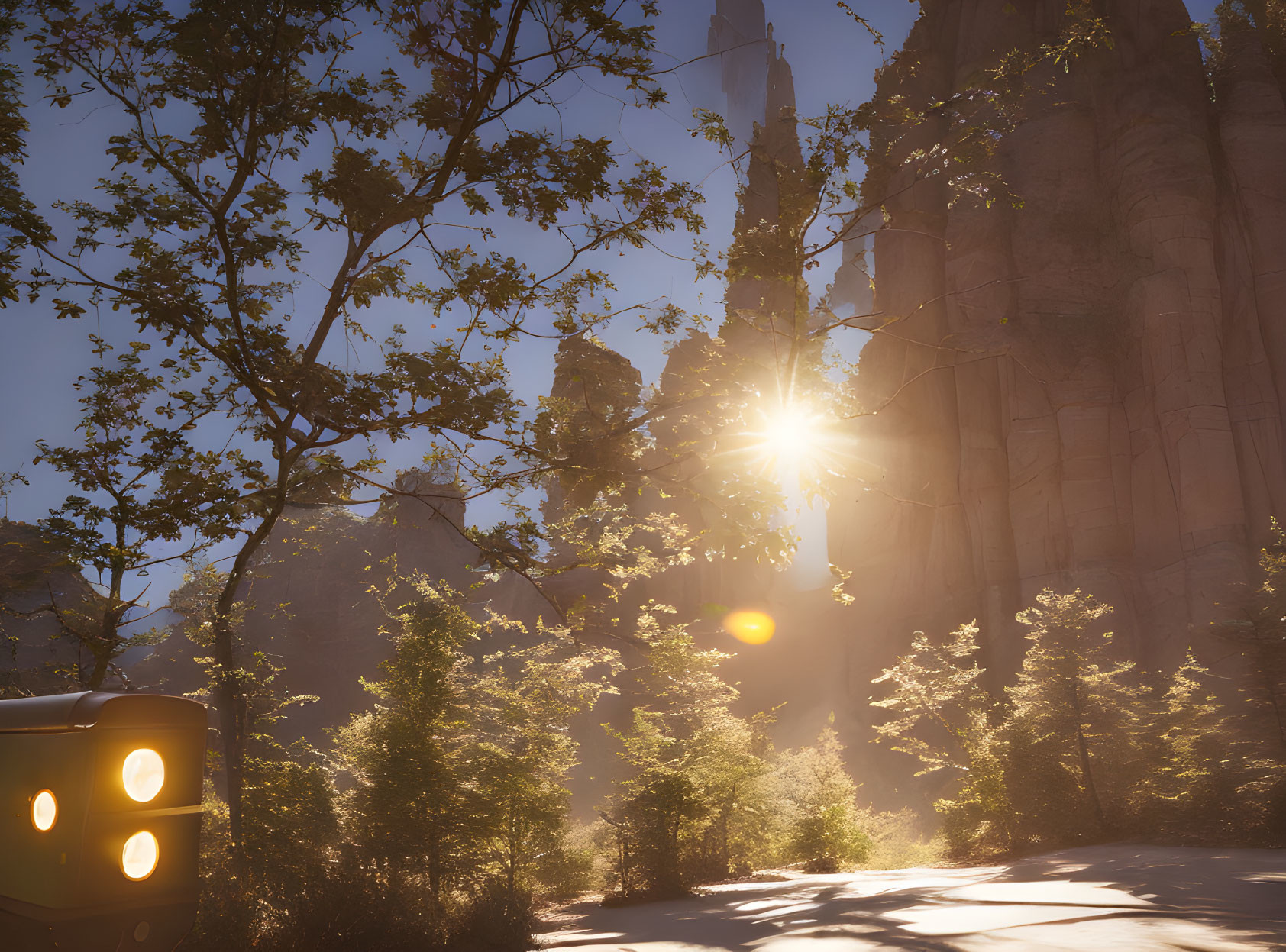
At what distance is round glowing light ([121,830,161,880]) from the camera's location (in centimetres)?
211

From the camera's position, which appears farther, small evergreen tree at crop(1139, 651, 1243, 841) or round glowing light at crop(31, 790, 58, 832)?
small evergreen tree at crop(1139, 651, 1243, 841)

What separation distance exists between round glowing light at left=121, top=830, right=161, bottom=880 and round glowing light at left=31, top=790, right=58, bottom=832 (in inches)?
9.0

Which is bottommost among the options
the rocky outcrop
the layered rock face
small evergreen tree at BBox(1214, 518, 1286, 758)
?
small evergreen tree at BBox(1214, 518, 1286, 758)

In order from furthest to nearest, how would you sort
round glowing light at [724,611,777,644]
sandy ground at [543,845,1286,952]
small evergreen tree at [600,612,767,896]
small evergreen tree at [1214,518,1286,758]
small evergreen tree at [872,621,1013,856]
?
round glowing light at [724,611,777,644] → small evergreen tree at [872,621,1013,856] → small evergreen tree at [1214,518,1286,758] → small evergreen tree at [600,612,767,896] → sandy ground at [543,845,1286,952]

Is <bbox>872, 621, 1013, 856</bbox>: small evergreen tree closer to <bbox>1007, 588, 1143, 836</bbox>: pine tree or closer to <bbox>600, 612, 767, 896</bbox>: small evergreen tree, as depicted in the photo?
<bbox>1007, 588, 1143, 836</bbox>: pine tree

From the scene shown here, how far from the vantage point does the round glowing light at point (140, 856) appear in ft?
6.91

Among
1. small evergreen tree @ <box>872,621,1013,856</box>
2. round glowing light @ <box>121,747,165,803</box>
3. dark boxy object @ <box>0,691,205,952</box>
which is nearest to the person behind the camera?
dark boxy object @ <box>0,691,205,952</box>

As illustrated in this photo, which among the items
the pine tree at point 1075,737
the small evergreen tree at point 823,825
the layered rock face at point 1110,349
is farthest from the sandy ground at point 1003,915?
the layered rock face at point 1110,349

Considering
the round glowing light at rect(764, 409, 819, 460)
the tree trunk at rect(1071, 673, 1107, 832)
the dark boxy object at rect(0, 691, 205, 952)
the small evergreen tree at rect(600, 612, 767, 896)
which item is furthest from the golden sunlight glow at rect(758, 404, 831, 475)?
the tree trunk at rect(1071, 673, 1107, 832)

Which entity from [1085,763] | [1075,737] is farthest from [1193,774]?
[1075,737]

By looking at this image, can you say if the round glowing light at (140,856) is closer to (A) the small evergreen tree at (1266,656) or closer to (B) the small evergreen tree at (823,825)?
(B) the small evergreen tree at (823,825)

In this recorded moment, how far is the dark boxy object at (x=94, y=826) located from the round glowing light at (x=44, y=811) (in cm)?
1

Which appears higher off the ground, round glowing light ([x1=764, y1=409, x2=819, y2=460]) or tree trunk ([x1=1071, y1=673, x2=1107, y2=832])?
round glowing light ([x1=764, y1=409, x2=819, y2=460])

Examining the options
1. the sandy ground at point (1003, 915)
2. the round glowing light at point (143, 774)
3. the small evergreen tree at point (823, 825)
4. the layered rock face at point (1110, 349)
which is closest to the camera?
the round glowing light at point (143, 774)
